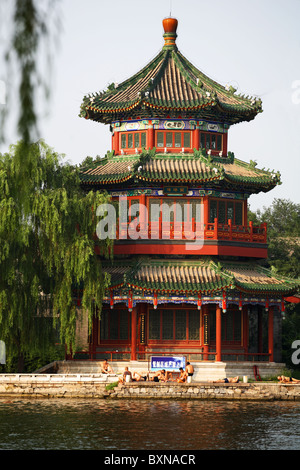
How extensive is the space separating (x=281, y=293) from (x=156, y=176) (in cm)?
687

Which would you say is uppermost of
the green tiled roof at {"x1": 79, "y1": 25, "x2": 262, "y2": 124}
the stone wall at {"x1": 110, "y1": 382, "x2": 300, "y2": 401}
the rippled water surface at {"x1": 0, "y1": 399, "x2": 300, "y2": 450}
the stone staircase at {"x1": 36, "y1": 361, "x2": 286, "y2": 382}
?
the green tiled roof at {"x1": 79, "y1": 25, "x2": 262, "y2": 124}

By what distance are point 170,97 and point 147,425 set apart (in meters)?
16.3

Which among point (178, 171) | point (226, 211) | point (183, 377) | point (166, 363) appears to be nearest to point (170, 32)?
point (178, 171)

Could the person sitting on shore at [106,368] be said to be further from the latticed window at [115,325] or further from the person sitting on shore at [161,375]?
the latticed window at [115,325]

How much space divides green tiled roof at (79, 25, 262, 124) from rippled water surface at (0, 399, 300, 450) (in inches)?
499

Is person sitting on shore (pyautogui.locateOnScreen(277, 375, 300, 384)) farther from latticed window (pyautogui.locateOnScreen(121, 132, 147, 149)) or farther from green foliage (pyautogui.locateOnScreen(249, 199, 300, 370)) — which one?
latticed window (pyautogui.locateOnScreen(121, 132, 147, 149))

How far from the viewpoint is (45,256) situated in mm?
29984

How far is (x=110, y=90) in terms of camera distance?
36.8 m

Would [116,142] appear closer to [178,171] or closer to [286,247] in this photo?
[178,171]

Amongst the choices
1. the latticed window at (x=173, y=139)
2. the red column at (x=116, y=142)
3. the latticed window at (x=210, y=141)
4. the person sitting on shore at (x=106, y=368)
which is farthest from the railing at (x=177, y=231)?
the person sitting on shore at (x=106, y=368)

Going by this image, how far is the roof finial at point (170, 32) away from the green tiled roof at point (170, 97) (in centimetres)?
23

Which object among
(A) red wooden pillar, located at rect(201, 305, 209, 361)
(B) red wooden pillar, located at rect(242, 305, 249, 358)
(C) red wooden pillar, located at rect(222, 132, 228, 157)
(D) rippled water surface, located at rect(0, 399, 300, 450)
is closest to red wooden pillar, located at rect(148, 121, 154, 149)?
(C) red wooden pillar, located at rect(222, 132, 228, 157)

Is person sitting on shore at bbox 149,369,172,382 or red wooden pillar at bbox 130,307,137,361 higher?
red wooden pillar at bbox 130,307,137,361

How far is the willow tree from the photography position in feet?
95.6
